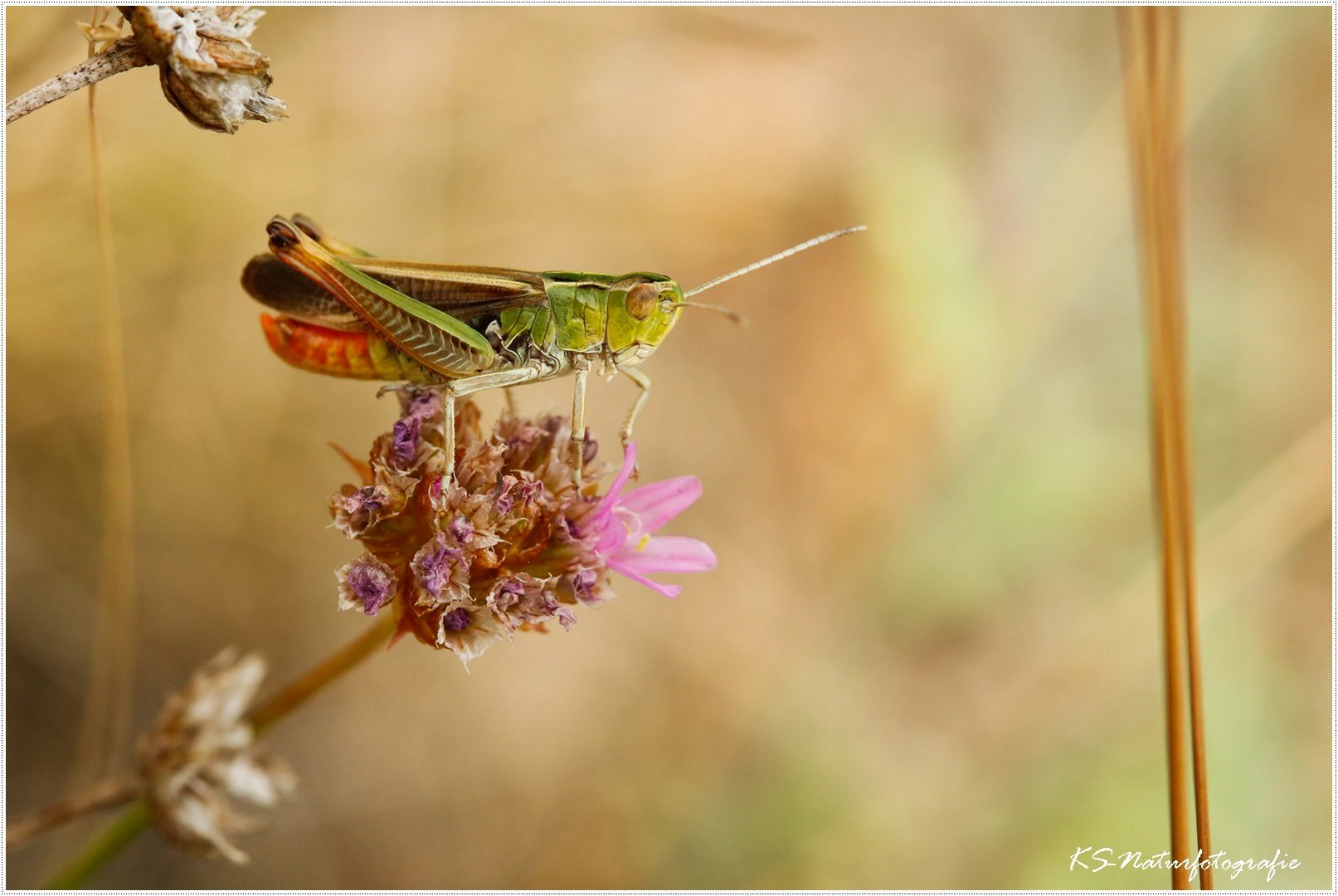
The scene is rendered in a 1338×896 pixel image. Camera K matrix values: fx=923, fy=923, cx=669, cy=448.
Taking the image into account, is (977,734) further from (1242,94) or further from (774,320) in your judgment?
(1242,94)

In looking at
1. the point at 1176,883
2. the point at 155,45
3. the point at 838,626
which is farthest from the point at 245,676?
the point at 838,626

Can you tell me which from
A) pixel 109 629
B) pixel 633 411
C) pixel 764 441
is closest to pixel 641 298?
pixel 633 411

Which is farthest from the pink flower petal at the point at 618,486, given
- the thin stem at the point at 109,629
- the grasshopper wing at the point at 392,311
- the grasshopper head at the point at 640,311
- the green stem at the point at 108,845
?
the thin stem at the point at 109,629

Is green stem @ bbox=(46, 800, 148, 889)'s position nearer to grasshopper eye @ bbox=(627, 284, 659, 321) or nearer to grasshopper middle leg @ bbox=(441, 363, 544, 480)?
grasshopper middle leg @ bbox=(441, 363, 544, 480)

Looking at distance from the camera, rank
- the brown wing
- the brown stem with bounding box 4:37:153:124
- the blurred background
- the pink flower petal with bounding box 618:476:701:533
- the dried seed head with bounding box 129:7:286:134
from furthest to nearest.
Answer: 1. the blurred background
2. the pink flower petal with bounding box 618:476:701:533
3. the brown wing
4. the dried seed head with bounding box 129:7:286:134
5. the brown stem with bounding box 4:37:153:124

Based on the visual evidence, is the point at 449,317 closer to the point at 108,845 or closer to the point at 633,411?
the point at 633,411

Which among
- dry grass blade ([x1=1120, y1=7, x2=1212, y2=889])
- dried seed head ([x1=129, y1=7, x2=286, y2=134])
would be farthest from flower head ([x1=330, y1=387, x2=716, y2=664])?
dry grass blade ([x1=1120, y1=7, x2=1212, y2=889])

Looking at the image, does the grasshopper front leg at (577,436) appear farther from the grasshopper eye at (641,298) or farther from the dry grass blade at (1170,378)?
the dry grass blade at (1170,378)
